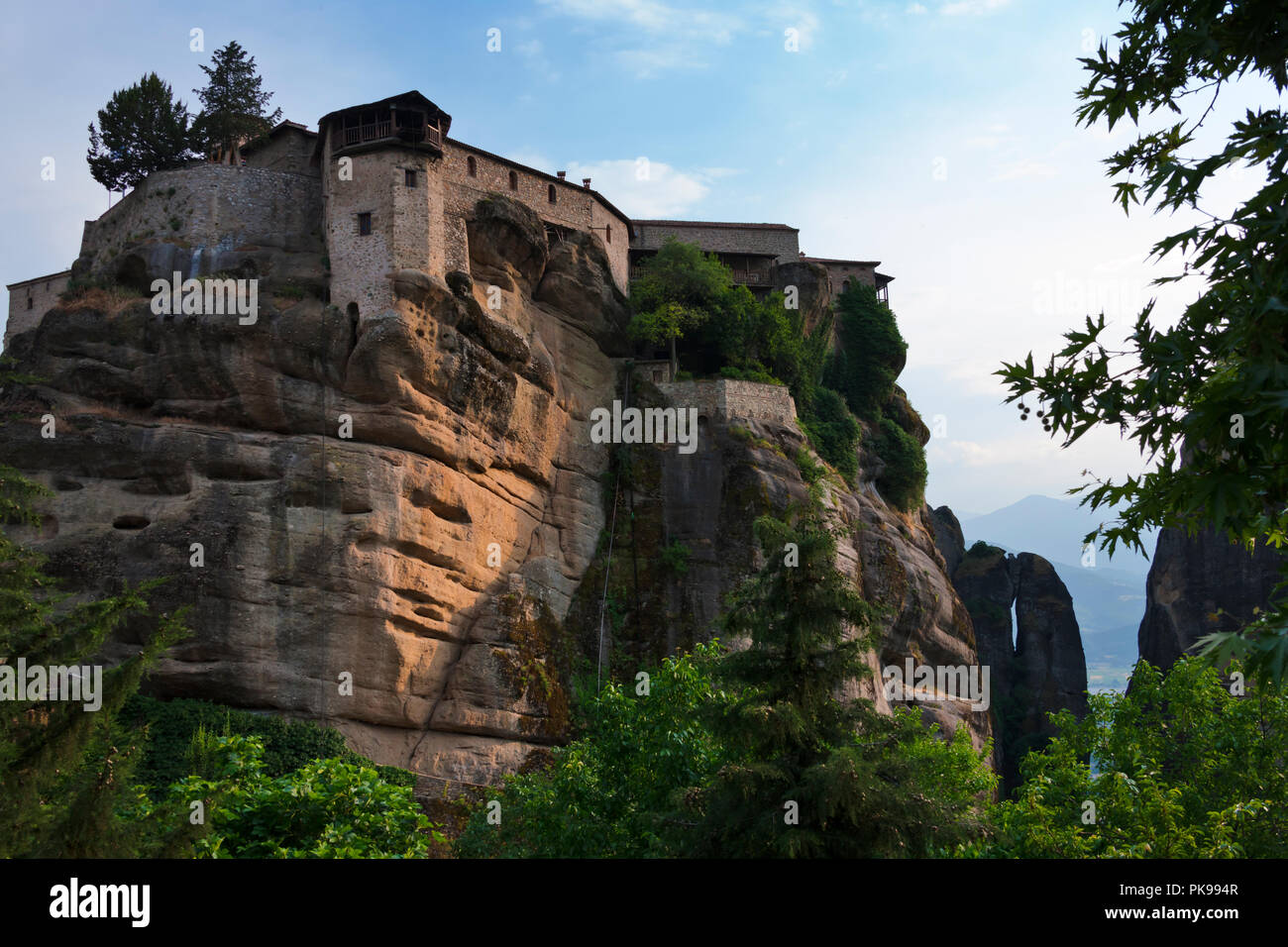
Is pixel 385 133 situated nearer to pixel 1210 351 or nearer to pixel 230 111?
pixel 230 111

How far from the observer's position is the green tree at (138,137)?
44188 millimetres

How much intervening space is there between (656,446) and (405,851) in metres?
25.4

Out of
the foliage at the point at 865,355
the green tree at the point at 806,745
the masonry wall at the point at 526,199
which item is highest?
the masonry wall at the point at 526,199

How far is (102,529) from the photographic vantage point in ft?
107

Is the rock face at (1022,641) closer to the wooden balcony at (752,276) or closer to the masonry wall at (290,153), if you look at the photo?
the wooden balcony at (752,276)

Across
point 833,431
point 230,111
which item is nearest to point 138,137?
point 230,111

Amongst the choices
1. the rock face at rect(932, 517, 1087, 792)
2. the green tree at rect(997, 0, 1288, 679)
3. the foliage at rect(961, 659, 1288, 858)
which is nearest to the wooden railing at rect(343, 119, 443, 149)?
the foliage at rect(961, 659, 1288, 858)

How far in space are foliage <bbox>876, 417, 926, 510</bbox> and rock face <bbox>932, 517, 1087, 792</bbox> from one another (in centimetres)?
2150

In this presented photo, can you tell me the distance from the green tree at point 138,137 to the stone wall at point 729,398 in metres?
21.7

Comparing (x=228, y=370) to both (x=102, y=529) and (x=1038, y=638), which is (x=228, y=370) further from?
(x=1038, y=638)

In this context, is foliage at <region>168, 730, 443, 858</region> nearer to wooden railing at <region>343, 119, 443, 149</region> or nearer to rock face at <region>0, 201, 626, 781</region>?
rock face at <region>0, 201, 626, 781</region>

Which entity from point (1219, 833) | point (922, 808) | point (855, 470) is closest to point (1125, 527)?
point (922, 808)

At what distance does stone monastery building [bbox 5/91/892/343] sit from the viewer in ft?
123

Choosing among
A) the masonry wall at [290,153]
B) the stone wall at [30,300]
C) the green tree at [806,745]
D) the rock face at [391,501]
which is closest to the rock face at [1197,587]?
the rock face at [391,501]
